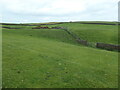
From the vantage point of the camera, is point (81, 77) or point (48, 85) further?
point (81, 77)

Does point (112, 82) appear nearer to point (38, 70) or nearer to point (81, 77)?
point (81, 77)

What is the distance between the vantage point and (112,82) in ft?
32.2

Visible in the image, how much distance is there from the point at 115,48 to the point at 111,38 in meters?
14.8

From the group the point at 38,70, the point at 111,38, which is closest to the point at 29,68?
the point at 38,70

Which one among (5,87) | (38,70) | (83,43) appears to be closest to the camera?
(5,87)

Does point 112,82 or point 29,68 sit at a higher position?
point 29,68

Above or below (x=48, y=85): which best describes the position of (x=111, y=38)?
above

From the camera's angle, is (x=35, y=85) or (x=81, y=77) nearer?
(x=35, y=85)

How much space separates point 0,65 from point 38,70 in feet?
11.0

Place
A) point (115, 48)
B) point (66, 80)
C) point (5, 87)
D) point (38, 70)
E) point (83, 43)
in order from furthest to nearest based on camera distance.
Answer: point (83, 43), point (115, 48), point (38, 70), point (66, 80), point (5, 87)

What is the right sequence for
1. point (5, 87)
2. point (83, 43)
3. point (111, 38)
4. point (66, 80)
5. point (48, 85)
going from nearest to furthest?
point (5, 87) → point (48, 85) → point (66, 80) → point (83, 43) → point (111, 38)

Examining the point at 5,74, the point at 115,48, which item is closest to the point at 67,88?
the point at 5,74

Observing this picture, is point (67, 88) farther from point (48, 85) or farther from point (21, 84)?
point (21, 84)

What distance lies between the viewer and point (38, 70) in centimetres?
1079
